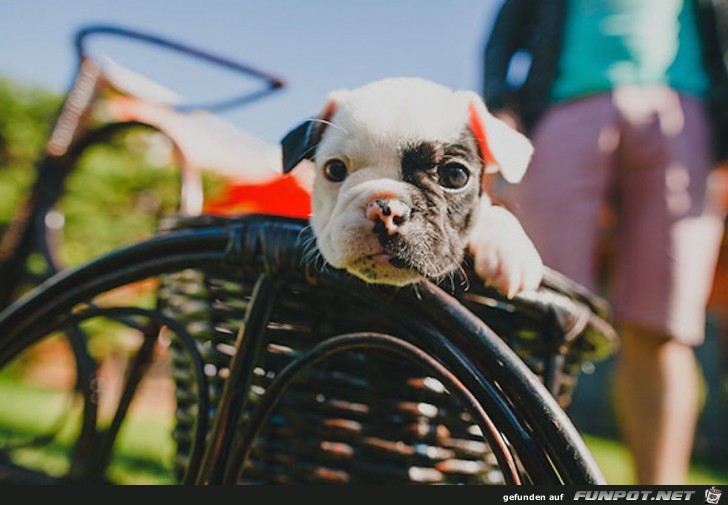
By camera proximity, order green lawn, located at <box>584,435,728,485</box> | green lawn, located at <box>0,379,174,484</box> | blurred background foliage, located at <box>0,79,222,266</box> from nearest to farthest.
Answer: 1. green lawn, located at <box>0,379,174,484</box>
2. green lawn, located at <box>584,435,728,485</box>
3. blurred background foliage, located at <box>0,79,222,266</box>

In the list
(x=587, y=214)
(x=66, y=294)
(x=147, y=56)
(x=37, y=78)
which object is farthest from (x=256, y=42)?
(x=37, y=78)

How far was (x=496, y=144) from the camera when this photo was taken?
505 millimetres

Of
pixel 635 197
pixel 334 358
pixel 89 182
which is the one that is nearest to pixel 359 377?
pixel 334 358

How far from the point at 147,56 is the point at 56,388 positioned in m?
2.49

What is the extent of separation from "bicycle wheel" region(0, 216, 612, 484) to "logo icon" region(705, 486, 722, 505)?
132 mm

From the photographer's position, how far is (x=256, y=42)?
2.45ft

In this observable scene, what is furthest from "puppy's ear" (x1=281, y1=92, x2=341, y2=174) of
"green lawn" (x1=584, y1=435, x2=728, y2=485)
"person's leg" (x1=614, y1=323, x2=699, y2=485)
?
"green lawn" (x1=584, y1=435, x2=728, y2=485)

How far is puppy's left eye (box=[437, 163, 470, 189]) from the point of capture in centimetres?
48

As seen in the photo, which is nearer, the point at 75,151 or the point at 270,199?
the point at 270,199

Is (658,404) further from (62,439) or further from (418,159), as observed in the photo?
(62,439)

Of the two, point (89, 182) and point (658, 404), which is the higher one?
point (89, 182)

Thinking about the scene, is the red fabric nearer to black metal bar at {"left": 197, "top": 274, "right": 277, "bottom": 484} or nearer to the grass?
black metal bar at {"left": 197, "top": 274, "right": 277, "bottom": 484}

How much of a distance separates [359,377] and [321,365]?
36 mm

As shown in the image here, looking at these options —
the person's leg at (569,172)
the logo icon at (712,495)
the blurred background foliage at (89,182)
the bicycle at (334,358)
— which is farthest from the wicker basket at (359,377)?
the blurred background foliage at (89,182)
